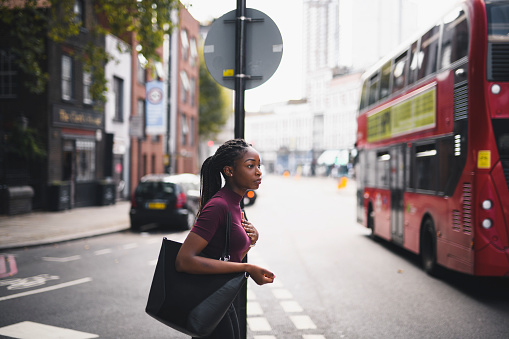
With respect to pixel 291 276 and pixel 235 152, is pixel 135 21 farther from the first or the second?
pixel 235 152

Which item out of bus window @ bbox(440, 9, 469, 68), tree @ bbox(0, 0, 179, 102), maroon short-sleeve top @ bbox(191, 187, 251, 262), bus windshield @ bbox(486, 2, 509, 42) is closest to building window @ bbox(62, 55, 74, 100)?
tree @ bbox(0, 0, 179, 102)

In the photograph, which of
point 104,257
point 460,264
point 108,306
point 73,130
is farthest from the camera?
point 73,130

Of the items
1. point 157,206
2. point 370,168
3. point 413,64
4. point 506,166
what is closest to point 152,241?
point 157,206

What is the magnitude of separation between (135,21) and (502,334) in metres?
13.5

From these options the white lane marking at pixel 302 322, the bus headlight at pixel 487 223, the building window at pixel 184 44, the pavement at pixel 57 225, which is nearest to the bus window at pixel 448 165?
the bus headlight at pixel 487 223

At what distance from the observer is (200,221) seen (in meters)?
2.73

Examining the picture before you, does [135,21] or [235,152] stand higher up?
[135,21]

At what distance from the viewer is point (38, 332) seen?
17.3 feet

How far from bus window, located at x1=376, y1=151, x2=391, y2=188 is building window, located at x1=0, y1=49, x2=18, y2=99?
14.6 metres

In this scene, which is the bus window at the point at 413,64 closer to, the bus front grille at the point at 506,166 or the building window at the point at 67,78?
the bus front grille at the point at 506,166

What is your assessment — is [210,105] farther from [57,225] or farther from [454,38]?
[454,38]

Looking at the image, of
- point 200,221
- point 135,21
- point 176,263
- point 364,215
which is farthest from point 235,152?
point 135,21

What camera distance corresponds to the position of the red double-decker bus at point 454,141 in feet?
21.5

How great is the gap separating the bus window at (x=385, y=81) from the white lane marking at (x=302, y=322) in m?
6.34
